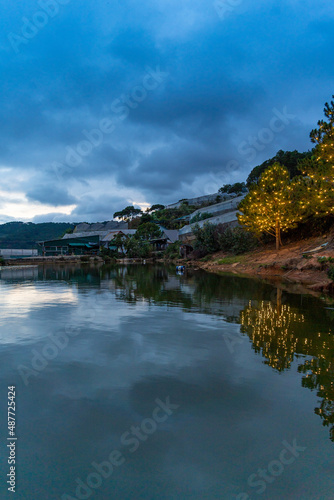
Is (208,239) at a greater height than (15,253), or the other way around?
(208,239)

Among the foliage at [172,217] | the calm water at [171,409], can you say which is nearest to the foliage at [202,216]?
the foliage at [172,217]

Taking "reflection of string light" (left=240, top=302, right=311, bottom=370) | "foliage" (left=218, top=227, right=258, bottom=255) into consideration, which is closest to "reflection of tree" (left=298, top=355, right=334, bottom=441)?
"reflection of string light" (left=240, top=302, right=311, bottom=370)

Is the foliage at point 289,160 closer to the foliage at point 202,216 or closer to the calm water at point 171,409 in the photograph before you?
the foliage at point 202,216

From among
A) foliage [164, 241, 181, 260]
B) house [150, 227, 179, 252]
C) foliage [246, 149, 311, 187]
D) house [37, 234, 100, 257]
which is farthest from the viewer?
house [37, 234, 100, 257]

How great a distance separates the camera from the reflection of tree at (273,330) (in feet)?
22.3

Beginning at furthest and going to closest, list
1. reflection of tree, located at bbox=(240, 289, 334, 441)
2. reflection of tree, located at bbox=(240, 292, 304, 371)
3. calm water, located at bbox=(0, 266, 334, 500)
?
1. reflection of tree, located at bbox=(240, 292, 304, 371)
2. reflection of tree, located at bbox=(240, 289, 334, 441)
3. calm water, located at bbox=(0, 266, 334, 500)

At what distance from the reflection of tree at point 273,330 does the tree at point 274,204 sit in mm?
21544

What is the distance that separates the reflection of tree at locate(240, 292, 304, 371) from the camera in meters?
6.81

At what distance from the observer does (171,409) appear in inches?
184

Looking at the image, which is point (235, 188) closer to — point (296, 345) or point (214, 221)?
point (214, 221)

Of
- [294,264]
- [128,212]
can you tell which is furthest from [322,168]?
[128,212]

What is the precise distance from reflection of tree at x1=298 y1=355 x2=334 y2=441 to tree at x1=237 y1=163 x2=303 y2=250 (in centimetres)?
2757

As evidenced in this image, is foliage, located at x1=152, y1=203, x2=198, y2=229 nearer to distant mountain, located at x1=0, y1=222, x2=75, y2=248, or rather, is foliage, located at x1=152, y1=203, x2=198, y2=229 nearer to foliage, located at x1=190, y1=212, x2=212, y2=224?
foliage, located at x1=190, y1=212, x2=212, y2=224

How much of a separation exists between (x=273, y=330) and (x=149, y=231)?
69.6 m
